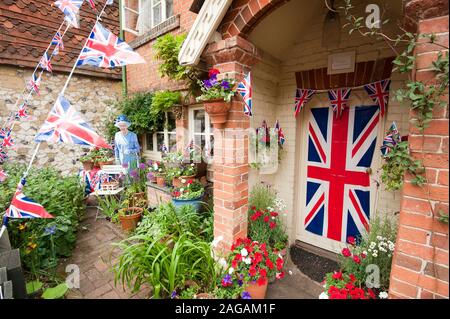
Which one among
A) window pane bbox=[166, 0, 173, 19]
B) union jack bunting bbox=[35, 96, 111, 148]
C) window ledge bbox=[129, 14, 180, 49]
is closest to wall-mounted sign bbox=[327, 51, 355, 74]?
union jack bunting bbox=[35, 96, 111, 148]

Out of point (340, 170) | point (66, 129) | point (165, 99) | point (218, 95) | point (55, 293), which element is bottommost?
point (55, 293)

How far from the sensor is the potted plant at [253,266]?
6.79 feet

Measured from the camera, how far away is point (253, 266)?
209 centimetres

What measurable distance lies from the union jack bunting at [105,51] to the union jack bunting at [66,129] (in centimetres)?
65

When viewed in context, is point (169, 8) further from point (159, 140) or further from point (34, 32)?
point (34, 32)

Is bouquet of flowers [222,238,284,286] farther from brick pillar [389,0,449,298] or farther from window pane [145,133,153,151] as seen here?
window pane [145,133,153,151]

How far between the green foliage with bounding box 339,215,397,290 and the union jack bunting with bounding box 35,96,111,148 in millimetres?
2744

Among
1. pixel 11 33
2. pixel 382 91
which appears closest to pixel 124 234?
pixel 382 91

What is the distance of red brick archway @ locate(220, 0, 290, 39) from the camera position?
193 cm

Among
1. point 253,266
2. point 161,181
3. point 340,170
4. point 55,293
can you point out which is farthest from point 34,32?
point 340,170

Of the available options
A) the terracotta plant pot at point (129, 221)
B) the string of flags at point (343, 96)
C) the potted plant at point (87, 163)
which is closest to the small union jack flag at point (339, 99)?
the string of flags at point (343, 96)

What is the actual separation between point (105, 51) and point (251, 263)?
2.66 metres
